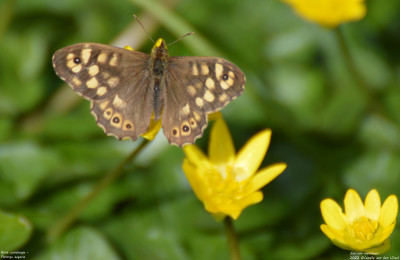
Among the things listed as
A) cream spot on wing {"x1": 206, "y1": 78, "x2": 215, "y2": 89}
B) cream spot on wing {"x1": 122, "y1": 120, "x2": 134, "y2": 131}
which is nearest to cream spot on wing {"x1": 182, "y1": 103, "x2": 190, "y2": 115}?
cream spot on wing {"x1": 206, "y1": 78, "x2": 215, "y2": 89}

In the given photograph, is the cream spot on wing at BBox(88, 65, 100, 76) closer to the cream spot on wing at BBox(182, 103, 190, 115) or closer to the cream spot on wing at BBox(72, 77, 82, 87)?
the cream spot on wing at BBox(72, 77, 82, 87)

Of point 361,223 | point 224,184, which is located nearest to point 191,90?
point 224,184

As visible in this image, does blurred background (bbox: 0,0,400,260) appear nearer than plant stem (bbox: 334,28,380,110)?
Yes

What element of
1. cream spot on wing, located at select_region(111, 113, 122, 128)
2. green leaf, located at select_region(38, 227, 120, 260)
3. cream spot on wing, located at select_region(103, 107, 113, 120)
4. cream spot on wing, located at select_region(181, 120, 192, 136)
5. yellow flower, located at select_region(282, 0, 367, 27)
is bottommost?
green leaf, located at select_region(38, 227, 120, 260)

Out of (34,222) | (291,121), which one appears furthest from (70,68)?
(291,121)

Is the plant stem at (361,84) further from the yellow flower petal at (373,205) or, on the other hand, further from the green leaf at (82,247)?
the green leaf at (82,247)

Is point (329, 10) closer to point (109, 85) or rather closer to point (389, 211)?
point (389, 211)

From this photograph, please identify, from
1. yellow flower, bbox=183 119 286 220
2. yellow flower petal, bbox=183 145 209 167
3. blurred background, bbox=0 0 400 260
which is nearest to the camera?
yellow flower, bbox=183 119 286 220

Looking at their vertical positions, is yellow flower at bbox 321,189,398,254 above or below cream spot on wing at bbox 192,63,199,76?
below
